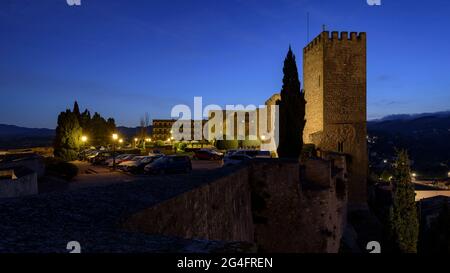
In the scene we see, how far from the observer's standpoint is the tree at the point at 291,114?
24484 mm

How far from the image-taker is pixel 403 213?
83.9ft

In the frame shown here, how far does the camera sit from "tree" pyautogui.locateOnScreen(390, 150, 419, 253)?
81.8ft

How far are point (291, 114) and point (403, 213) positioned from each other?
34.7 feet

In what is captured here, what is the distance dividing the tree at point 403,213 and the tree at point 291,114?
26.3 ft

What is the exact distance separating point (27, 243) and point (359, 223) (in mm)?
25832

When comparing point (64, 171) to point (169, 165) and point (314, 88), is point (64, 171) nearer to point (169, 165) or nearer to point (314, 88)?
point (169, 165)

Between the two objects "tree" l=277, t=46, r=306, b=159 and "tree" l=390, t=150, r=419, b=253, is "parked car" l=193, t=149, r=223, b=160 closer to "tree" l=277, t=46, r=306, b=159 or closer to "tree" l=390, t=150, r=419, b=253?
"tree" l=277, t=46, r=306, b=159

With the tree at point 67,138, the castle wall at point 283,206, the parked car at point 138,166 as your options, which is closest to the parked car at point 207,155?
the parked car at point 138,166

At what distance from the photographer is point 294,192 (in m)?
13.5

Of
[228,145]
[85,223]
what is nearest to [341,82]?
[228,145]

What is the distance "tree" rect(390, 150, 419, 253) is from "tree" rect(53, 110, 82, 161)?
26835mm

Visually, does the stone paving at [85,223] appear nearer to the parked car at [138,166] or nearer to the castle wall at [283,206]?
the castle wall at [283,206]

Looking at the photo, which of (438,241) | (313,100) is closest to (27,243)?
(313,100)
